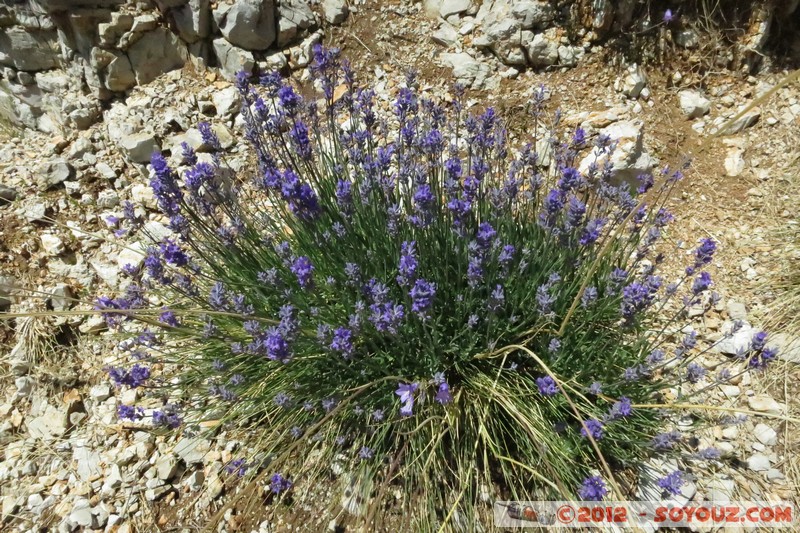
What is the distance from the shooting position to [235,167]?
198 inches

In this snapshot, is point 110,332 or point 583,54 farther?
point 583,54

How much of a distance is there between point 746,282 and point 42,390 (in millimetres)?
5381

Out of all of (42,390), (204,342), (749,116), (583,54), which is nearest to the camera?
(204,342)

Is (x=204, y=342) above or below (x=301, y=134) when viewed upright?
below

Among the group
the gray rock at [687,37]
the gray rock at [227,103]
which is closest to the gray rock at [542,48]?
the gray rock at [687,37]

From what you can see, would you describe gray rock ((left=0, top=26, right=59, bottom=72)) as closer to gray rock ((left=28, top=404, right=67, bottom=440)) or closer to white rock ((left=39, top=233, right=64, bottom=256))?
white rock ((left=39, top=233, right=64, bottom=256))

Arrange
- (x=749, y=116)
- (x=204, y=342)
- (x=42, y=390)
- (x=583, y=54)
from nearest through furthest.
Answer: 1. (x=204, y=342)
2. (x=42, y=390)
3. (x=749, y=116)
4. (x=583, y=54)

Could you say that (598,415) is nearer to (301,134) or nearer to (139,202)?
(301,134)

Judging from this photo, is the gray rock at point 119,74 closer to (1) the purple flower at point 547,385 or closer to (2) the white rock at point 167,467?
(2) the white rock at point 167,467

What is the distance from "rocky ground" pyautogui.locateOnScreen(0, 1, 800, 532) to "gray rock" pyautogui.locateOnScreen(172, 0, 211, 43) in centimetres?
39

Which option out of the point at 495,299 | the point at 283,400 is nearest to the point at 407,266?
the point at 495,299

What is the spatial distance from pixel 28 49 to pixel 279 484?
536 cm

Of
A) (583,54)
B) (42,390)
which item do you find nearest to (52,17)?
(42,390)

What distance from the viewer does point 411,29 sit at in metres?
5.65
